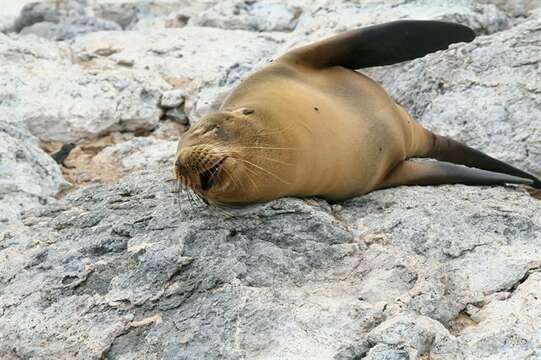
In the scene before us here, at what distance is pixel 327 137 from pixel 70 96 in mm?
3089

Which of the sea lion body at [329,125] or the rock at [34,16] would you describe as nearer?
the sea lion body at [329,125]

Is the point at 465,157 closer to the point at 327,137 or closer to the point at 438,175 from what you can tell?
the point at 438,175

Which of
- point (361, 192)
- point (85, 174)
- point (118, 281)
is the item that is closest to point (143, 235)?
point (118, 281)

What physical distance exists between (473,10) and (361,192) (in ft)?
9.87

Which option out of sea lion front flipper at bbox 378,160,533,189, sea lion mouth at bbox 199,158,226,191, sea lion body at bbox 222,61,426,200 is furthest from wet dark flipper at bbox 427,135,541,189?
sea lion mouth at bbox 199,158,226,191

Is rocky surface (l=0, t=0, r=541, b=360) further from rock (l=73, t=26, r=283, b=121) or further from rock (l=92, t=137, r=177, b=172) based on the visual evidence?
rock (l=73, t=26, r=283, b=121)

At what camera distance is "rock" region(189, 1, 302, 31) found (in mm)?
8328

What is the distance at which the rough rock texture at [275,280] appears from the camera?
2906mm

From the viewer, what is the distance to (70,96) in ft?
21.0

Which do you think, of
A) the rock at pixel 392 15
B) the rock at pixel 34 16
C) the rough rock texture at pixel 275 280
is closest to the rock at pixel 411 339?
the rough rock texture at pixel 275 280

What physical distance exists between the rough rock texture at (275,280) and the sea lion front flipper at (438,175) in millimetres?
337

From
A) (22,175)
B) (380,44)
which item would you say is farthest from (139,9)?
(380,44)

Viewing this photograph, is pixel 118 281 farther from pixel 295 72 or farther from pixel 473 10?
pixel 473 10

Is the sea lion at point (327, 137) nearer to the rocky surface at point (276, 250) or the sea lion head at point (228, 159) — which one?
the sea lion head at point (228, 159)
